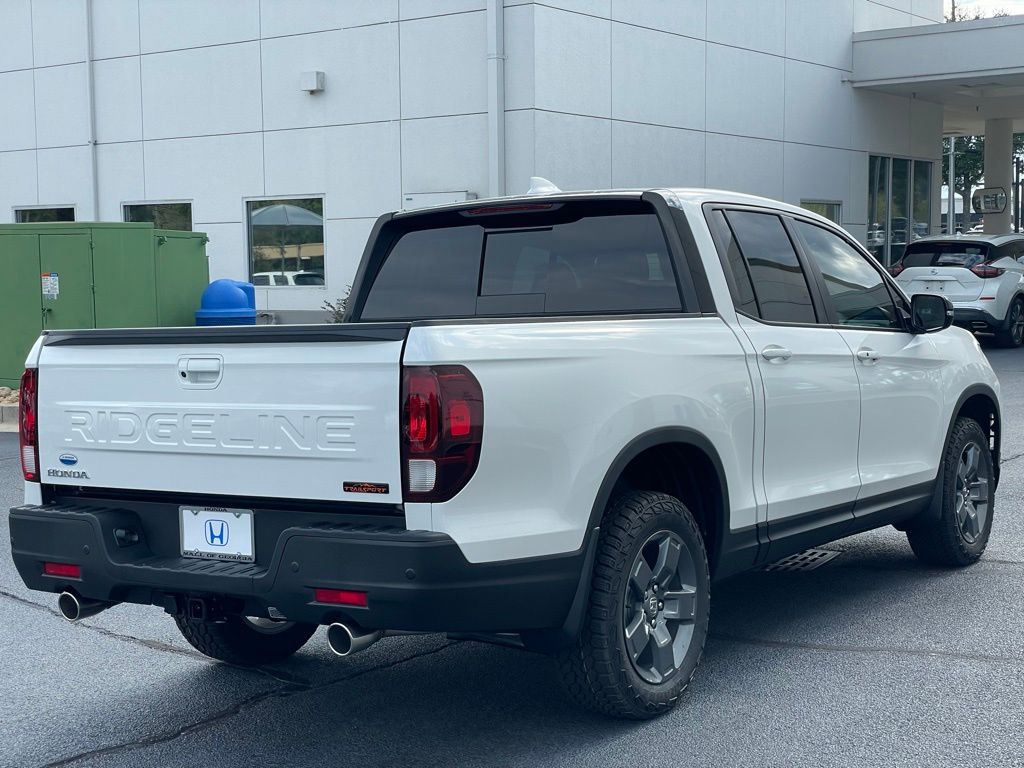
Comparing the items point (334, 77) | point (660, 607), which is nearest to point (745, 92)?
point (334, 77)

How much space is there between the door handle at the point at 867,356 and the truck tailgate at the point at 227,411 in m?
2.75

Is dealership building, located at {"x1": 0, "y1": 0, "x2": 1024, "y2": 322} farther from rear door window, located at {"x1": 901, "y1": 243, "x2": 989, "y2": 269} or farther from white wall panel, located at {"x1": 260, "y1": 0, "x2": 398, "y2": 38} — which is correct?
rear door window, located at {"x1": 901, "y1": 243, "x2": 989, "y2": 269}

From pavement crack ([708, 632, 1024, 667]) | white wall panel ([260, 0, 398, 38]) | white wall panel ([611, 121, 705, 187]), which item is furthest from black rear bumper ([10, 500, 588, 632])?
white wall panel ([260, 0, 398, 38])

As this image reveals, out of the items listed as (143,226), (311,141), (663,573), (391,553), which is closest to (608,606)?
(663,573)

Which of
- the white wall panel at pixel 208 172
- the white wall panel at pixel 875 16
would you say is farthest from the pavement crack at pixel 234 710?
the white wall panel at pixel 875 16

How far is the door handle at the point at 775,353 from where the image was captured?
5.36 metres

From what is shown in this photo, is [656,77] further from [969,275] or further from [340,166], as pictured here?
[969,275]

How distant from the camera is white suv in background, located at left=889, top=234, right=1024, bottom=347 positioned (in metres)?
20.1

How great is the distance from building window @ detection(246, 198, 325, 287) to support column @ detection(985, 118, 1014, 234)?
18.1 meters

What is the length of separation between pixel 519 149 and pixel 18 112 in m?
10.00

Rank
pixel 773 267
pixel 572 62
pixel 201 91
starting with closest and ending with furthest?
1. pixel 773 267
2. pixel 572 62
3. pixel 201 91

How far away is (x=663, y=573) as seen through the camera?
4.80m

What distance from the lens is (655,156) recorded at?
19906 millimetres

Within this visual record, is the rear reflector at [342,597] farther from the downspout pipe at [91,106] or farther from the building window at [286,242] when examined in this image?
the downspout pipe at [91,106]
